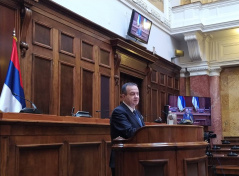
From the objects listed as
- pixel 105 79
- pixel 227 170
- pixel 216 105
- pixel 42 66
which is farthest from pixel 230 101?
pixel 42 66

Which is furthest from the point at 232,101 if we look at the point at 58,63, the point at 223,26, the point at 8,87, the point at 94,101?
the point at 8,87

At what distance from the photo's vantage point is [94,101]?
588cm

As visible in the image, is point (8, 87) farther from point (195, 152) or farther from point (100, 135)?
point (195, 152)

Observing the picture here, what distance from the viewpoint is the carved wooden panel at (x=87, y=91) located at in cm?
566

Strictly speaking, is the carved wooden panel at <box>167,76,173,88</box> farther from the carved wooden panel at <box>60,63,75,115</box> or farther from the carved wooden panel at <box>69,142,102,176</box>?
the carved wooden panel at <box>69,142,102,176</box>

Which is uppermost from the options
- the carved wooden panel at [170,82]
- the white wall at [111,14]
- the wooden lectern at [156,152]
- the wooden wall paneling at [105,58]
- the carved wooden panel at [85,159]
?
the white wall at [111,14]

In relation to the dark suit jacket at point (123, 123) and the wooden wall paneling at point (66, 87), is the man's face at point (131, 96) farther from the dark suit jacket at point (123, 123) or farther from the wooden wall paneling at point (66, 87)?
the wooden wall paneling at point (66, 87)

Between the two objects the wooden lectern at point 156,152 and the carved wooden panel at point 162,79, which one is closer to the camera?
the wooden lectern at point 156,152

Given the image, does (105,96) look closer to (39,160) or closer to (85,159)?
(85,159)

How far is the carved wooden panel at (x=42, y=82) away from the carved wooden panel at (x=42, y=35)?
224 mm

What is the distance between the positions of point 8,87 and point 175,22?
633 centimetres

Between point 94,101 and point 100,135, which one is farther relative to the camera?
point 94,101

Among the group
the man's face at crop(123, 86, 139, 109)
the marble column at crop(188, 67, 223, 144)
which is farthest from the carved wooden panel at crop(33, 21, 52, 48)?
the marble column at crop(188, 67, 223, 144)

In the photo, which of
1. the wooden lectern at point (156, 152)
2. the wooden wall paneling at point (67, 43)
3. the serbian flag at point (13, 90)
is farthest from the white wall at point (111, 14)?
the wooden lectern at point (156, 152)
